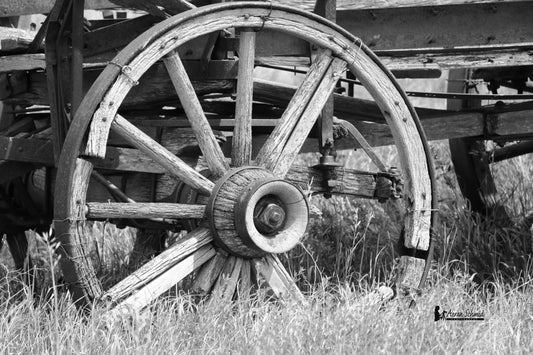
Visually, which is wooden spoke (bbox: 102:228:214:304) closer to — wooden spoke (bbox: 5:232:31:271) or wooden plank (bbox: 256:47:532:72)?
wooden plank (bbox: 256:47:532:72)

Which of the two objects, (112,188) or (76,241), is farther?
(112,188)

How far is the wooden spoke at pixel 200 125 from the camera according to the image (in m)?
3.93

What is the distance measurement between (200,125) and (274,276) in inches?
28.4

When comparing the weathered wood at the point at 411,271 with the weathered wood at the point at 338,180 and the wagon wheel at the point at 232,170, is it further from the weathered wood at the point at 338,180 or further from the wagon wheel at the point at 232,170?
the weathered wood at the point at 338,180

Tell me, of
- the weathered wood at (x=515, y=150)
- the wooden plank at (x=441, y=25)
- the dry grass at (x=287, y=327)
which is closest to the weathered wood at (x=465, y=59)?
the wooden plank at (x=441, y=25)

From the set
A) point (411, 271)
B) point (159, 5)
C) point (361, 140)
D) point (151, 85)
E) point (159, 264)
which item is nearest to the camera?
point (159, 264)

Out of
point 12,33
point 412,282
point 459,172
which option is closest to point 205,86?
point 12,33

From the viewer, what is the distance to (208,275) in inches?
157

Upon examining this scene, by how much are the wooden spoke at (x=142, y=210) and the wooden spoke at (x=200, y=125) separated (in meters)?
0.19

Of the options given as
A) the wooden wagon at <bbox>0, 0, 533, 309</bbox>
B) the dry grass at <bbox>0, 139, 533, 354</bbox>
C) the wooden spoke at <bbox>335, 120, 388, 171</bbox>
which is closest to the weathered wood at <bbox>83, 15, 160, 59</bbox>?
the wooden wagon at <bbox>0, 0, 533, 309</bbox>

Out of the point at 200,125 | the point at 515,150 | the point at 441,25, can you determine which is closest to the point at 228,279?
the point at 200,125

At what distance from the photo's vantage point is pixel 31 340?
356 cm

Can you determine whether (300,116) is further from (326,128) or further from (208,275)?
(208,275)

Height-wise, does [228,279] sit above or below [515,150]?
below
